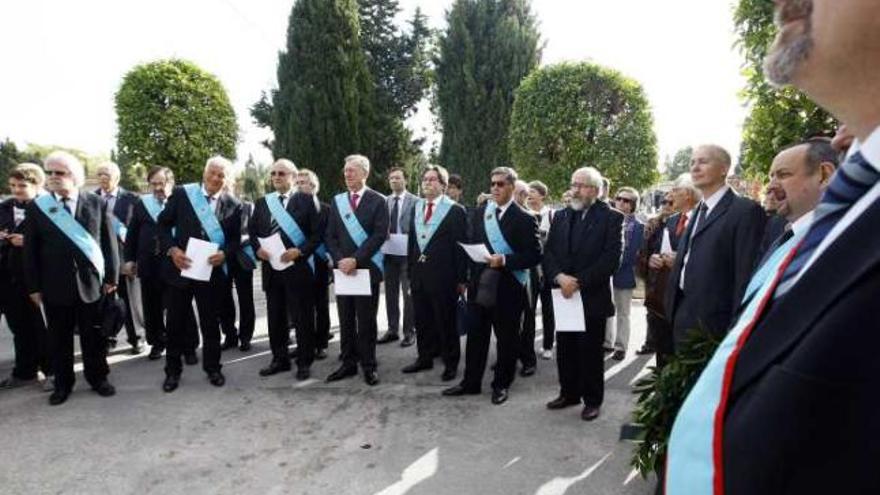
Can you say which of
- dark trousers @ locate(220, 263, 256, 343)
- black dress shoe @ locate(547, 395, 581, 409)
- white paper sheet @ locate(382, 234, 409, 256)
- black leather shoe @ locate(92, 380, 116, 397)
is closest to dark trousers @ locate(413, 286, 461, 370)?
white paper sheet @ locate(382, 234, 409, 256)

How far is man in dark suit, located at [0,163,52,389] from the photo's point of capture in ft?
18.4

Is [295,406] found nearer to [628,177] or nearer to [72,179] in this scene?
[72,179]

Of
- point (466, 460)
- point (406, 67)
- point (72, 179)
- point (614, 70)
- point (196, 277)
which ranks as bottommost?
point (466, 460)

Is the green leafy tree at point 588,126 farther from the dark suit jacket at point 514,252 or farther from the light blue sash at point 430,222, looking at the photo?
the dark suit jacket at point 514,252

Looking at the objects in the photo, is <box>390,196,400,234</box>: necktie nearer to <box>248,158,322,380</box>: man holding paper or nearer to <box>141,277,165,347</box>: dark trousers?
<box>248,158,322,380</box>: man holding paper

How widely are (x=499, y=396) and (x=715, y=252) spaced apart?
93.5 inches

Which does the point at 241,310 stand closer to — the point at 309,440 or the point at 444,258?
the point at 444,258

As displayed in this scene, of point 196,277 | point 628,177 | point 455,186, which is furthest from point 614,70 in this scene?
point 196,277

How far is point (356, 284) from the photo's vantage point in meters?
5.55

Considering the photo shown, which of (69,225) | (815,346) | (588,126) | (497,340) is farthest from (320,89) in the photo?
(815,346)

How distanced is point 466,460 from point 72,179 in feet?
14.2

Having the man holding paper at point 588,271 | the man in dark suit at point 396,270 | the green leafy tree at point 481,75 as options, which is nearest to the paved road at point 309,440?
the man holding paper at point 588,271

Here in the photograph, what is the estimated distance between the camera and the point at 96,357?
17.5ft

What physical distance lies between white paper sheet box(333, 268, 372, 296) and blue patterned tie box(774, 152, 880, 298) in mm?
4842
